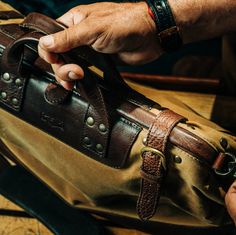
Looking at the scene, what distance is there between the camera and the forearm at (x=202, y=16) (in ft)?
2.83

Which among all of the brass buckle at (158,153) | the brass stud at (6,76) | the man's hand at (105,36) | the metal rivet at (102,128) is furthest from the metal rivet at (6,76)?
the brass buckle at (158,153)

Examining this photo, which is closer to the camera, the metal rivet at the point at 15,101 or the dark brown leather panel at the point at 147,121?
the dark brown leather panel at the point at 147,121

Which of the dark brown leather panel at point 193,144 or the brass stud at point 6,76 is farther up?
the brass stud at point 6,76

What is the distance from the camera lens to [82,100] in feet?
2.62

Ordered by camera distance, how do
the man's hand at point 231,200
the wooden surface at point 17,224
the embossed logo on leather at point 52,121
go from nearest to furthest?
1. the man's hand at point 231,200
2. the embossed logo on leather at point 52,121
3. the wooden surface at point 17,224

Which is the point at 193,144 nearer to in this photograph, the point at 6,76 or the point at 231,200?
the point at 231,200

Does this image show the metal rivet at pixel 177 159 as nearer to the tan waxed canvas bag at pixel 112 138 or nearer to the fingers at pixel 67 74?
the tan waxed canvas bag at pixel 112 138

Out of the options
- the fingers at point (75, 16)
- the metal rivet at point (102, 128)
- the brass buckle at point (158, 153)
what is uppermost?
the fingers at point (75, 16)

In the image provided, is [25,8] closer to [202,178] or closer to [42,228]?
[42,228]

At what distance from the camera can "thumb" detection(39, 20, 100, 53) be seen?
744 millimetres

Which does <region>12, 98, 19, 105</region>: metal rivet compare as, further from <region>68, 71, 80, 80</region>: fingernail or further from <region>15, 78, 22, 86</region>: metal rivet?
<region>68, 71, 80, 80</region>: fingernail

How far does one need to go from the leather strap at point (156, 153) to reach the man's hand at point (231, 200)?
119 mm

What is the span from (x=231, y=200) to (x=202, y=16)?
0.39 m

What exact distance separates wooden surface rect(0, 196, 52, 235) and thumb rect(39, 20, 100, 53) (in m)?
0.47
